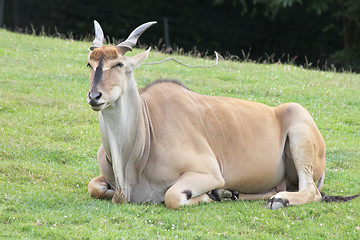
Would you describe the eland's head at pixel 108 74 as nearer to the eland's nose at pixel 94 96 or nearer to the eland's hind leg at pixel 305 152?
the eland's nose at pixel 94 96

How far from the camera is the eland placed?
5.65 metres

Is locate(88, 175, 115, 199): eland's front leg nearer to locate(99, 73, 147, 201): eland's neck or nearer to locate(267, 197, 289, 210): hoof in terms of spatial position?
locate(99, 73, 147, 201): eland's neck

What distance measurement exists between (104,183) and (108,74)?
111 cm

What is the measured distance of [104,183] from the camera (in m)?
6.00

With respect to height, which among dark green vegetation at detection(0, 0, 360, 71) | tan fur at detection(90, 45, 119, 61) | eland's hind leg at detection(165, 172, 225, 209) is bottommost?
dark green vegetation at detection(0, 0, 360, 71)

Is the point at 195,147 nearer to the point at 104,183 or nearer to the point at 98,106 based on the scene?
the point at 104,183

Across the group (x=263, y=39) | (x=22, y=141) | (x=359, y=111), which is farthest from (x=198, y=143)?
(x=263, y=39)

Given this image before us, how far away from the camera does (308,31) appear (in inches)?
830

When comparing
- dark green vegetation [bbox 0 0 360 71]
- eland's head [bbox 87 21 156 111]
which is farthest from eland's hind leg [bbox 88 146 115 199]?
dark green vegetation [bbox 0 0 360 71]

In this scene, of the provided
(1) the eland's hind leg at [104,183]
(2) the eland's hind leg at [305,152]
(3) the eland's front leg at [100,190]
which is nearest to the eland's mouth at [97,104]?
(1) the eland's hind leg at [104,183]

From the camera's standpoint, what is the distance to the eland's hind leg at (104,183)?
5.91 m

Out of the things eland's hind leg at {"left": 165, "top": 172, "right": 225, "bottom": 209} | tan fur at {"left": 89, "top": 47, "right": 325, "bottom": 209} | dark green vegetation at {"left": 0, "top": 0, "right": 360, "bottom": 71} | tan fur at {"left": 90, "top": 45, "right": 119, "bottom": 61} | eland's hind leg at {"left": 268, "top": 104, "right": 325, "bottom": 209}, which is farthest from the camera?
dark green vegetation at {"left": 0, "top": 0, "right": 360, "bottom": 71}

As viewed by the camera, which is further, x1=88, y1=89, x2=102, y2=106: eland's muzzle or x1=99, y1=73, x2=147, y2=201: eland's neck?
x1=99, y1=73, x2=147, y2=201: eland's neck

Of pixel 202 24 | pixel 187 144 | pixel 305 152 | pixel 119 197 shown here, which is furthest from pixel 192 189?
pixel 202 24
